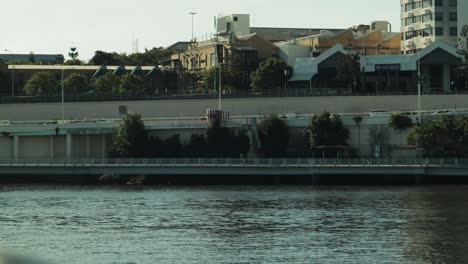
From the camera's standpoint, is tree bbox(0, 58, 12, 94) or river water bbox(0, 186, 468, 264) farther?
tree bbox(0, 58, 12, 94)

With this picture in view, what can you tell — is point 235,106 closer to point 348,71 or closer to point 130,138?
point 348,71

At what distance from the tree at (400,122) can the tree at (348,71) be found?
28034 millimetres

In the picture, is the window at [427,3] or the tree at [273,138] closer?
the tree at [273,138]

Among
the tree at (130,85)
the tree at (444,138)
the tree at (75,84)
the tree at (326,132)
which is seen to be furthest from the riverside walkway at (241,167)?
the tree at (75,84)

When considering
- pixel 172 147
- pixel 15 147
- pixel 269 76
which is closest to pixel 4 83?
pixel 269 76

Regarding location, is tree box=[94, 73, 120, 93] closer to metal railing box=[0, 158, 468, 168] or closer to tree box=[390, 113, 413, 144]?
metal railing box=[0, 158, 468, 168]

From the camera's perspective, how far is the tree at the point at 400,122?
92938mm

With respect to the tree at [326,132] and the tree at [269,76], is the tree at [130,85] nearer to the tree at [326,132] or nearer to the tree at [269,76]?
the tree at [269,76]

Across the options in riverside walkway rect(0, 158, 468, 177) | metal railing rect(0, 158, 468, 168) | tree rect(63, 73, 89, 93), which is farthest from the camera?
tree rect(63, 73, 89, 93)

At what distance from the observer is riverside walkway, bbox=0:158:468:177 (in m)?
79.4

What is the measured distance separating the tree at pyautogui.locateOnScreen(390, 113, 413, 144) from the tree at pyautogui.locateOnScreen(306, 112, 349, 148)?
17.0 feet

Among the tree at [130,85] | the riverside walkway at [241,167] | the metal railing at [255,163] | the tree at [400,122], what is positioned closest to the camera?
the riverside walkway at [241,167]

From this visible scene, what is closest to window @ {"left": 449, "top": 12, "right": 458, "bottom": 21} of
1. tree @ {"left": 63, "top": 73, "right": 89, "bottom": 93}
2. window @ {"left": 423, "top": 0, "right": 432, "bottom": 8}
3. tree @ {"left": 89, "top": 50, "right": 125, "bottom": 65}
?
window @ {"left": 423, "top": 0, "right": 432, "bottom": 8}

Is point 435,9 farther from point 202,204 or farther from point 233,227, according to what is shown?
point 233,227
